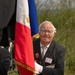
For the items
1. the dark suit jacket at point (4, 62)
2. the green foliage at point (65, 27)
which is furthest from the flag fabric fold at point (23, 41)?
the green foliage at point (65, 27)

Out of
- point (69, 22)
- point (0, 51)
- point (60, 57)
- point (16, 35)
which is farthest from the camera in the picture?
point (69, 22)

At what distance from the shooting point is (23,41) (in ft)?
13.6

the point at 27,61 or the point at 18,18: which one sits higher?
the point at 18,18

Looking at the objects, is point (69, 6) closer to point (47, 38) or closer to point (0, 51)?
point (47, 38)

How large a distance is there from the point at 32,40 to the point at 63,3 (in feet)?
23.1

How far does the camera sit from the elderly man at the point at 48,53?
172 inches

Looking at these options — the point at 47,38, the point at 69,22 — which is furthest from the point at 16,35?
the point at 69,22

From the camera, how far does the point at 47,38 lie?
14.3 ft

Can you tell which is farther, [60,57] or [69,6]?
[69,6]

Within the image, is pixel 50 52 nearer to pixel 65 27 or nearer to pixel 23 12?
pixel 23 12

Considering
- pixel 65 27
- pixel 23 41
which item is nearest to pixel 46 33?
pixel 23 41

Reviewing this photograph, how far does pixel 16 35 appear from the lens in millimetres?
4121

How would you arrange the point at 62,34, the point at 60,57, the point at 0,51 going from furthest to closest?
the point at 62,34 < the point at 60,57 < the point at 0,51

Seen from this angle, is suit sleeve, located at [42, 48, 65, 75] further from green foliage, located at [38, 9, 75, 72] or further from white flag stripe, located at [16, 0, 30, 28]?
green foliage, located at [38, 9, 75, 72]
